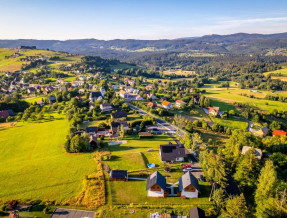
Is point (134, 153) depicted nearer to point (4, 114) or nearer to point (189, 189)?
point (189, 189)

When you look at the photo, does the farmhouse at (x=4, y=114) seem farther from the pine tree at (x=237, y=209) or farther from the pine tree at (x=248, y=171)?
the pine tree at (x=248, y=171)

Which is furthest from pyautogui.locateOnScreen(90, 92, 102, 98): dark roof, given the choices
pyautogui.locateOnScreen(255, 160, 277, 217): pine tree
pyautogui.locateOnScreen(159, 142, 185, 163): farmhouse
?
pyautogui.locateOnScreen(255, 160, 277, 217): pine tree

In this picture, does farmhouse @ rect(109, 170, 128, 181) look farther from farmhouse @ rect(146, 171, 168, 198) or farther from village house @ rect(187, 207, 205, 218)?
village house @ rect(187, 207, 205, 218)

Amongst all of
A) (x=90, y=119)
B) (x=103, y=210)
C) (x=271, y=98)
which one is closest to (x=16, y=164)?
(x=103, y=210)

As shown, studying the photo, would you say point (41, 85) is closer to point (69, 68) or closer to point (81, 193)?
point (69, 68)

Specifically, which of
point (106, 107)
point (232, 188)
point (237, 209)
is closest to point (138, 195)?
point (237, 209)

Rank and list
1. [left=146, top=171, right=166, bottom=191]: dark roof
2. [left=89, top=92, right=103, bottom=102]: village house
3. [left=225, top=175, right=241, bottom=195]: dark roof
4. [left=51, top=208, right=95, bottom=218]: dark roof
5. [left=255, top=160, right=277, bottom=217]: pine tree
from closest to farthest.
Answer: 1. [left=255, top=160, right=277, bottom=217]: pine tree
2. [left=51, top=208, right=95, bottom=218]: dark roof
3. [left=146, top=171, right=166, bottom=191]: dark roof
4. [left=225, top=175, right=241, bottom=195]: dark roof
5. [left=89, top=92, right=103, bottom=102]: village house
